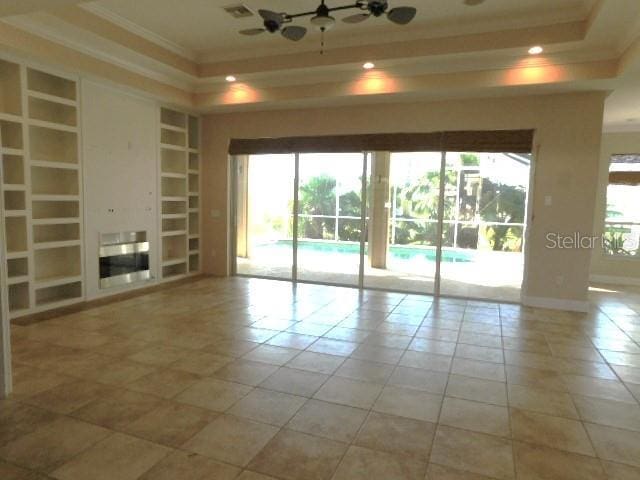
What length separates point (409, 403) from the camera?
283 cm

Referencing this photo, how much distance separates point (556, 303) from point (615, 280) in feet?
10.3

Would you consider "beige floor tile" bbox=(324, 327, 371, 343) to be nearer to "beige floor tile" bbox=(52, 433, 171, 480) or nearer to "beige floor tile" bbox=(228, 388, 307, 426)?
"beige floor tile" bbox=(228, 388, 307, 426)

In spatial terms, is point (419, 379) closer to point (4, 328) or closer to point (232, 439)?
point (232, 439)

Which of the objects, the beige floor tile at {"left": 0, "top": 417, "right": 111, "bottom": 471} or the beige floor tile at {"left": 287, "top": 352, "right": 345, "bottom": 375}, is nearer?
the beige floor tile at {"left": 0, "top": 417, "right": 111, "bottom": 471}

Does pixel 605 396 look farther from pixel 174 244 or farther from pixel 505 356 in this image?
pixel 174 244

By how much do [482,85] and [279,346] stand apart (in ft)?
12.9

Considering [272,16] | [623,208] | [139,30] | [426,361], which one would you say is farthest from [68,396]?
[623,208]

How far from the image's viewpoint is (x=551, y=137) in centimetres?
540

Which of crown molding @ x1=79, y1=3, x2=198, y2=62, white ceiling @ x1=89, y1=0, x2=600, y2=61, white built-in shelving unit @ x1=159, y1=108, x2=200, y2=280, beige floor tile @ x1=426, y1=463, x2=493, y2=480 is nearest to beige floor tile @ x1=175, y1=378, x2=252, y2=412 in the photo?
beige floor tile @ x1=426, y1=463, x2=493, y2=480

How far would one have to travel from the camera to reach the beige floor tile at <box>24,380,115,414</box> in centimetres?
268

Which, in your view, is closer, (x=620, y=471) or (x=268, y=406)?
(x=620, y=471)

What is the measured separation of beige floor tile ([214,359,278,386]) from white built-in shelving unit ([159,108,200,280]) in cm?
369

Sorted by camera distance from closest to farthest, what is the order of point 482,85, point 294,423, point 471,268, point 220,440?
point 220,440, point 294,423, point 482,85, point 471,268

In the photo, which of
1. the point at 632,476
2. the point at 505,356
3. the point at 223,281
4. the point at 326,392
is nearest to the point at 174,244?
the point at 223,281
